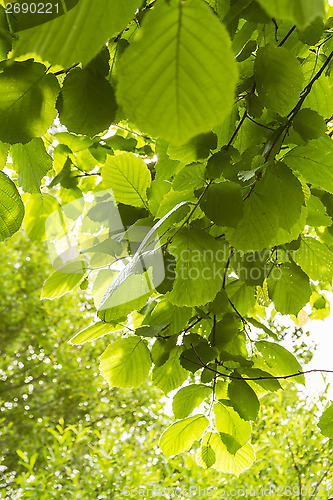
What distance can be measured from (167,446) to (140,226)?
0.36 metres

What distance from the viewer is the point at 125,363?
0.69 m

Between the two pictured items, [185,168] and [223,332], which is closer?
[185,168]

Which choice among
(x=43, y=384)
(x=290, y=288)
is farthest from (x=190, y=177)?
(x=43, y=384)

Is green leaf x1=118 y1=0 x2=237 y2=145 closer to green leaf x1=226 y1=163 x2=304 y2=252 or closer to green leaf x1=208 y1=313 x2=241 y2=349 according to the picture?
green leaf x1=226 y1=163 x2=304 y2=252

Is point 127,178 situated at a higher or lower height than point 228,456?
higher

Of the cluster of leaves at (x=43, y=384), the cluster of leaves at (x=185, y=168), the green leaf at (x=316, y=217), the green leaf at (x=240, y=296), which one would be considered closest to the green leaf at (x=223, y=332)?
the cluster of leaves at (x=185, y=168)

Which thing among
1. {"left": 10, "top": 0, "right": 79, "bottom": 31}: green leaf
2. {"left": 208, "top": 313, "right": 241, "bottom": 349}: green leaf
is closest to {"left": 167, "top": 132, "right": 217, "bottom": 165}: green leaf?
{"left": 10, "top": 0, "right": 79, "bottom": 31}: green leaf

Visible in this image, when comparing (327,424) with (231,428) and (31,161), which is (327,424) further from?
(31,161)

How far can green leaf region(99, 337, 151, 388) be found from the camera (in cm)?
68

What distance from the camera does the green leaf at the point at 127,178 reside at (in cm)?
64

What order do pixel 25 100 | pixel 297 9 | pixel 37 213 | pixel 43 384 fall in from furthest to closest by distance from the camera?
pixel 43 384 < pixel 37 213 < pixel 25 100 < pixel 297 9

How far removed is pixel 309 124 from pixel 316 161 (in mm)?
63

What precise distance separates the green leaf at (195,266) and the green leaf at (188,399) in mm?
214

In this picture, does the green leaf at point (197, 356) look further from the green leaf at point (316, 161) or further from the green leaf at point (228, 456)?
the green leaf at point (316, 161)
